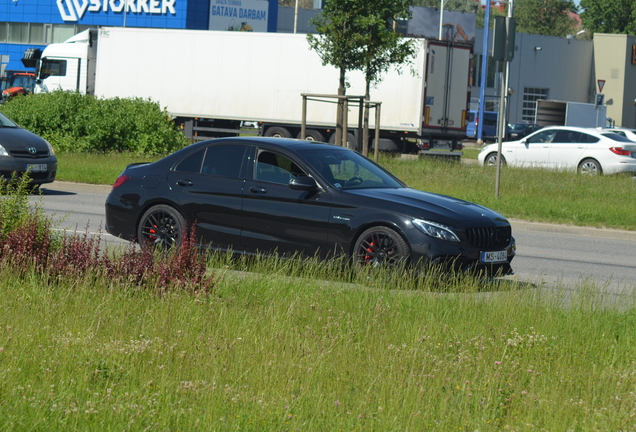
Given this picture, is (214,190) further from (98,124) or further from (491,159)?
(491,159)

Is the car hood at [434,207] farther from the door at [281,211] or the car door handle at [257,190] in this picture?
the car door handle at [257,190]

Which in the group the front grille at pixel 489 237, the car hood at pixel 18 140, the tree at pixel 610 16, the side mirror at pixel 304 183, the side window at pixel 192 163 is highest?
the tree at pixel 610 16

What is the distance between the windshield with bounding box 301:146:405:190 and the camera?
9758mm

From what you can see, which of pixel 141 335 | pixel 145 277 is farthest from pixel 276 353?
pixel 145 277

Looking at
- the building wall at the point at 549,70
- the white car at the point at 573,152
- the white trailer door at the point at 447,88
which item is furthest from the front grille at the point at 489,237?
the building wall at the point at 549,70

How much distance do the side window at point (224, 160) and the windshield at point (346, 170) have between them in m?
0.74

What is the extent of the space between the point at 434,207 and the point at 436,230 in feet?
1.16

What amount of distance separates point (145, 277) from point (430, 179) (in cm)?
1456

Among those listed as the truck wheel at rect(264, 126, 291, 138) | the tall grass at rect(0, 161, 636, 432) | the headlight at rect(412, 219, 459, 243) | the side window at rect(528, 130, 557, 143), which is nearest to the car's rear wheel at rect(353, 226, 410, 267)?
the headlight at rect(412, 219, 459, 243)

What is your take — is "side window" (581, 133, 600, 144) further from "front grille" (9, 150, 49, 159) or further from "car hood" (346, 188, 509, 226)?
"car hood" (346, 188, 509, 226)

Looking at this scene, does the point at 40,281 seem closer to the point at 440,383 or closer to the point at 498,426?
the point at 440,383

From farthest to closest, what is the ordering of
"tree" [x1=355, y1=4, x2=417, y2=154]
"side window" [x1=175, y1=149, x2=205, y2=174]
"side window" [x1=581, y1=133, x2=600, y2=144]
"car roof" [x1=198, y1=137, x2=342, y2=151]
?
"side window" [x1=581, y1=133, x2=600, y2=144]
"tree" [x1=355, y1=4, x2=417, y2=154]
"side window" [x1=175, y1=149, x2=205, y2=174]
"car roof" [x1=198, y1=137, x2=342, y2=151]

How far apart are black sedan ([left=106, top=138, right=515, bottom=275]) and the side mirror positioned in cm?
1

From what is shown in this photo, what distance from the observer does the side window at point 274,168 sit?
980 cm
